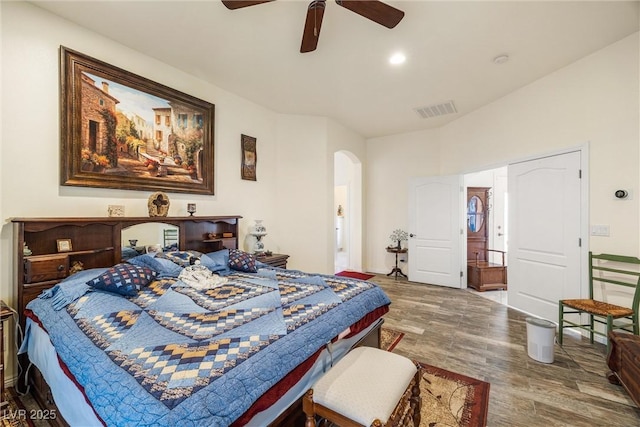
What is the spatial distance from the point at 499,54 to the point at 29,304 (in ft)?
15.7

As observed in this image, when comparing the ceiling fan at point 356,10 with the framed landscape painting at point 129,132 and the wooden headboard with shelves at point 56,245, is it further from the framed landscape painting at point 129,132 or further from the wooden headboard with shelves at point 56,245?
the wooden headboard with shelves at point 56,245

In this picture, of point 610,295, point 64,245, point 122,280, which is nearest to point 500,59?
point 610,295

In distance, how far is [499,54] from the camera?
115 inches

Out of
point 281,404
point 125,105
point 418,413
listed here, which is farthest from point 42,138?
point 418,413

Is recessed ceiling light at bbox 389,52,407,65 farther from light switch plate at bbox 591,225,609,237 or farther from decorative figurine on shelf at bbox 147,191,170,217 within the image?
decorative figurine on shelf at bbox 147,191,170,217

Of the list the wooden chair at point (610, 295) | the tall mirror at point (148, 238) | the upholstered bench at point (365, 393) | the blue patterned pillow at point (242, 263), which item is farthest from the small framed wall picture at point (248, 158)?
the wooden chair at point (610, 295)

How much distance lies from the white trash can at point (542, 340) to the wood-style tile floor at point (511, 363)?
0.07 meters

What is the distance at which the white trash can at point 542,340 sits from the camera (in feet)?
8.06

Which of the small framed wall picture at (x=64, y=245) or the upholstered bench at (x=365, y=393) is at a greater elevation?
the small framed wall picture at (x=64, y=245)

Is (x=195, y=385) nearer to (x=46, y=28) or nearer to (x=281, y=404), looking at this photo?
(x=281, y=404)

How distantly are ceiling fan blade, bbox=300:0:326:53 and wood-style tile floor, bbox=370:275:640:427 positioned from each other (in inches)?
117

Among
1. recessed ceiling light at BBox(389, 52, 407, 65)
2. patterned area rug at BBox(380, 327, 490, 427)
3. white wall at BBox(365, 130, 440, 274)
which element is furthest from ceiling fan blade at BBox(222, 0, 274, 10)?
white wall at BBox(365, 130, 440, 274)

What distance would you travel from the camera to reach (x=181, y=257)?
2701mm

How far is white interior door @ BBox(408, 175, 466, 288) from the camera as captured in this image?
494 centimetres
